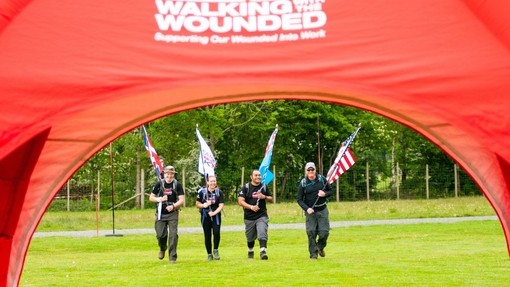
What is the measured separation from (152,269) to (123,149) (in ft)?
84.4

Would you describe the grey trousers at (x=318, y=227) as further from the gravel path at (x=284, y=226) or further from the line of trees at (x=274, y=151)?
the line of trees at (x=274, y=151)

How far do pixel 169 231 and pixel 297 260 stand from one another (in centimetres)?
224

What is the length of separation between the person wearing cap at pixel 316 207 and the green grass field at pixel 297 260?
440 millimetres

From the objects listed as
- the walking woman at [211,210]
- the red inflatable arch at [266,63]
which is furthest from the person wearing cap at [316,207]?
the red inflatable arch at [266,63]

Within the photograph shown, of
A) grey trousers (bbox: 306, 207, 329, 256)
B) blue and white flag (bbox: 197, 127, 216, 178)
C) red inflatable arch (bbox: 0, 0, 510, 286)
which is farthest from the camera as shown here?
blue and white flag (bbox: 197, 127, 216, 178)

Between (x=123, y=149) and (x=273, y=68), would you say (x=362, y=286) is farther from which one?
(x=123, y=149)

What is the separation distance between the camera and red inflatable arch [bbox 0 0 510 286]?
5734 mm

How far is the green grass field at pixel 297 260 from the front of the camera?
46.7 ft

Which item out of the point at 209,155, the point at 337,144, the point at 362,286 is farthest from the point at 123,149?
the point at 362,286

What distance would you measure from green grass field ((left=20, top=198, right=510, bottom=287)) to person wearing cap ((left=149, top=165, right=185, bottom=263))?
18.5 inches

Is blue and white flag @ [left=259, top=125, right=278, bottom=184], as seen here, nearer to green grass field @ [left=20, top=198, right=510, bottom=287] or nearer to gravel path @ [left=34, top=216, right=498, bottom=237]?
green grass field @ [left=20, top=198, right=510, bottom=287]

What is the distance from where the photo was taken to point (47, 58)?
578 centimetres

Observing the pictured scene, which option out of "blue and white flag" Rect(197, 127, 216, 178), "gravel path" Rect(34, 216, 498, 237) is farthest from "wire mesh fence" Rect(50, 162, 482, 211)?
"blue and white flag" Rect(197, 127, 216, 178)

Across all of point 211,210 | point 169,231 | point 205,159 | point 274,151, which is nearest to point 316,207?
point 211,210
